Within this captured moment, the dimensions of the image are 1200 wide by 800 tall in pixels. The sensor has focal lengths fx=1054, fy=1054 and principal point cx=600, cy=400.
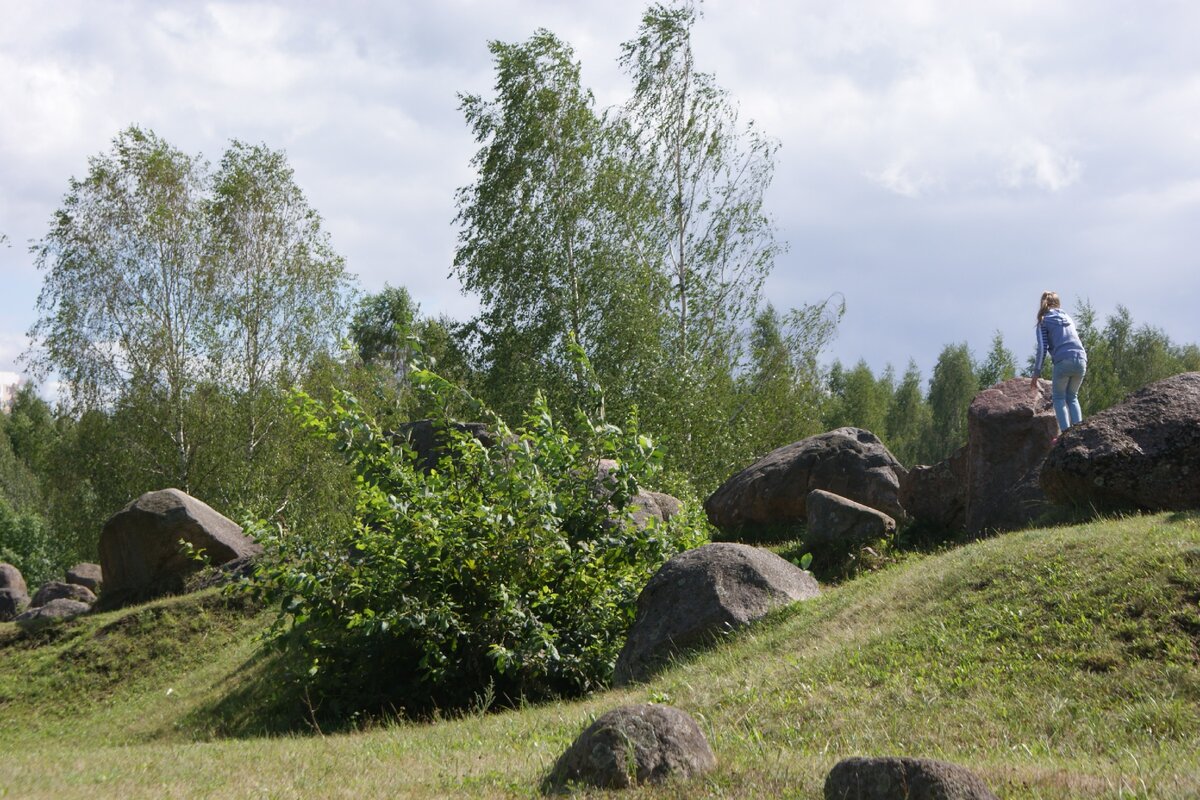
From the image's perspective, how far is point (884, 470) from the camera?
60.6 ft

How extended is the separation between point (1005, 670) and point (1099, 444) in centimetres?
562

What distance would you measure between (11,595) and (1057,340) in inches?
1147

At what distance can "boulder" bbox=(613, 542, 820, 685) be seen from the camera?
12.0m

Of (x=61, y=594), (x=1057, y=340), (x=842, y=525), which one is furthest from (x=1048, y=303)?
(x=61, y=594)

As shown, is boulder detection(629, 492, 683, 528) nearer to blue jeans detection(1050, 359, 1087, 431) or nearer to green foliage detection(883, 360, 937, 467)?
blue jeans detection(1050, 359, 1087, 431)

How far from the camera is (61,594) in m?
27.6

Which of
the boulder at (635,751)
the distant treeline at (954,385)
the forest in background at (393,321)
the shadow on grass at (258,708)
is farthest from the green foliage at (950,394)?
the boulder at (635,751)

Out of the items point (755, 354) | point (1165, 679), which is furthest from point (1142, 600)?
point (755, 354)

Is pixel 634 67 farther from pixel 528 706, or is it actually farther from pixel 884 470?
pixel 528 706

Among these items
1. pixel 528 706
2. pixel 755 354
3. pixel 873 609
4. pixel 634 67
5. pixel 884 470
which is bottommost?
pixel 528 706

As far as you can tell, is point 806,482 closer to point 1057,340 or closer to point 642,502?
point 642,502

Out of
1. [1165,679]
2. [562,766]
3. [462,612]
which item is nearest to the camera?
[562,766]

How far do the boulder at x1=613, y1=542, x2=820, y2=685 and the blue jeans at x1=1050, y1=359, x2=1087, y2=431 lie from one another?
530 cm

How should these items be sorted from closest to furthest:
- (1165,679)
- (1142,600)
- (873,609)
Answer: (1165,679), (1142,600), (873,609)
